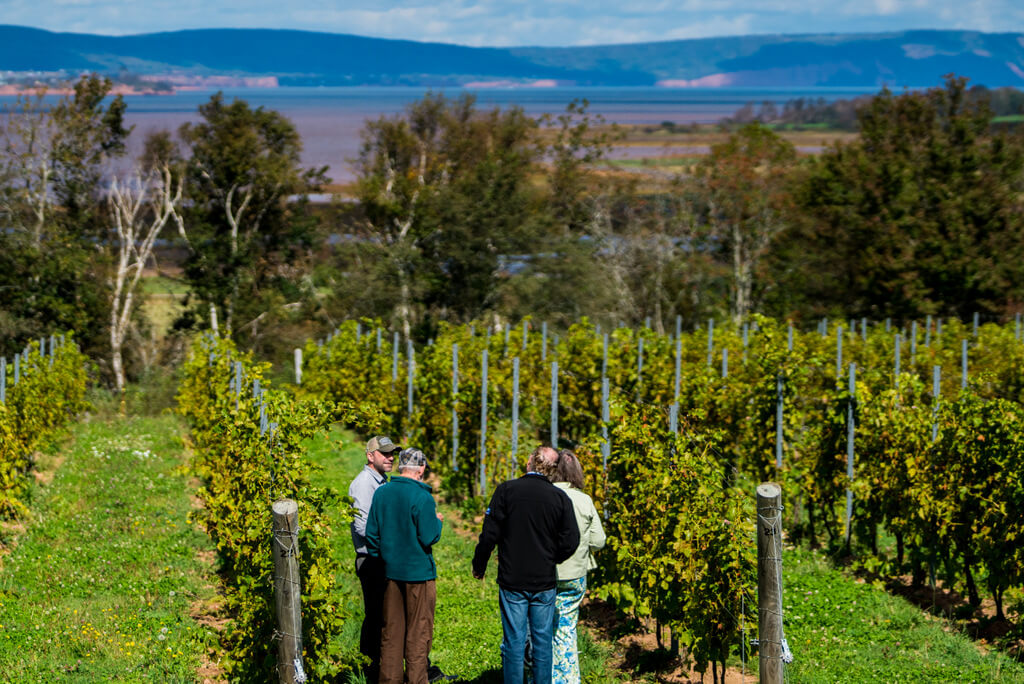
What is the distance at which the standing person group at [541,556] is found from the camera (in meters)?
5.36

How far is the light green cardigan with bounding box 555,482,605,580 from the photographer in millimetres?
5539

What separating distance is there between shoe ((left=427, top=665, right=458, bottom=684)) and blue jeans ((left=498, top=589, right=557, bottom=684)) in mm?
713

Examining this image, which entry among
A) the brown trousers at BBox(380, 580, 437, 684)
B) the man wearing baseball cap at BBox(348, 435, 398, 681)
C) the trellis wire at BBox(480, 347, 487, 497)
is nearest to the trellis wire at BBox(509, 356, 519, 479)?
the trellis wire at BBox(480, 347, 487, 497)

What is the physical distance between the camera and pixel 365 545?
608 cm

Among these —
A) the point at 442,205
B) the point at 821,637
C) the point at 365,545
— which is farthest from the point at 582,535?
the point at 442,205

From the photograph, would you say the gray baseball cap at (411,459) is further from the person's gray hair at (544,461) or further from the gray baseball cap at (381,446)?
the person's gray hair at (544,461)

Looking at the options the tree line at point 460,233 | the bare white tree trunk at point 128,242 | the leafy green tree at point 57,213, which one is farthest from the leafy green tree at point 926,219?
the leafy green tree at point 57,213

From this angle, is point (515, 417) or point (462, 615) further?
point (515, 417)

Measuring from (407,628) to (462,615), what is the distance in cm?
183

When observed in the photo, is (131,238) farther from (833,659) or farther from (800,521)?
(833,659)

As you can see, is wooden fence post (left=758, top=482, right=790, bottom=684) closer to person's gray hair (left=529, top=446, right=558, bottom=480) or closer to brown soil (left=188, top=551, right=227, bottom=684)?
person's gray hair (left=529, top=446, right=558, bottom=480)

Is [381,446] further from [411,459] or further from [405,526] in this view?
[405,526]

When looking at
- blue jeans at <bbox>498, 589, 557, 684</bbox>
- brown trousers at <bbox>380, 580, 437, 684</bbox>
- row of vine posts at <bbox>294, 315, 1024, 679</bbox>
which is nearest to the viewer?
blue jeans at <bbox>498, 589, 557, 684</bbox>

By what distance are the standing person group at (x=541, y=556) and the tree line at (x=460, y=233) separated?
21.3 meters
